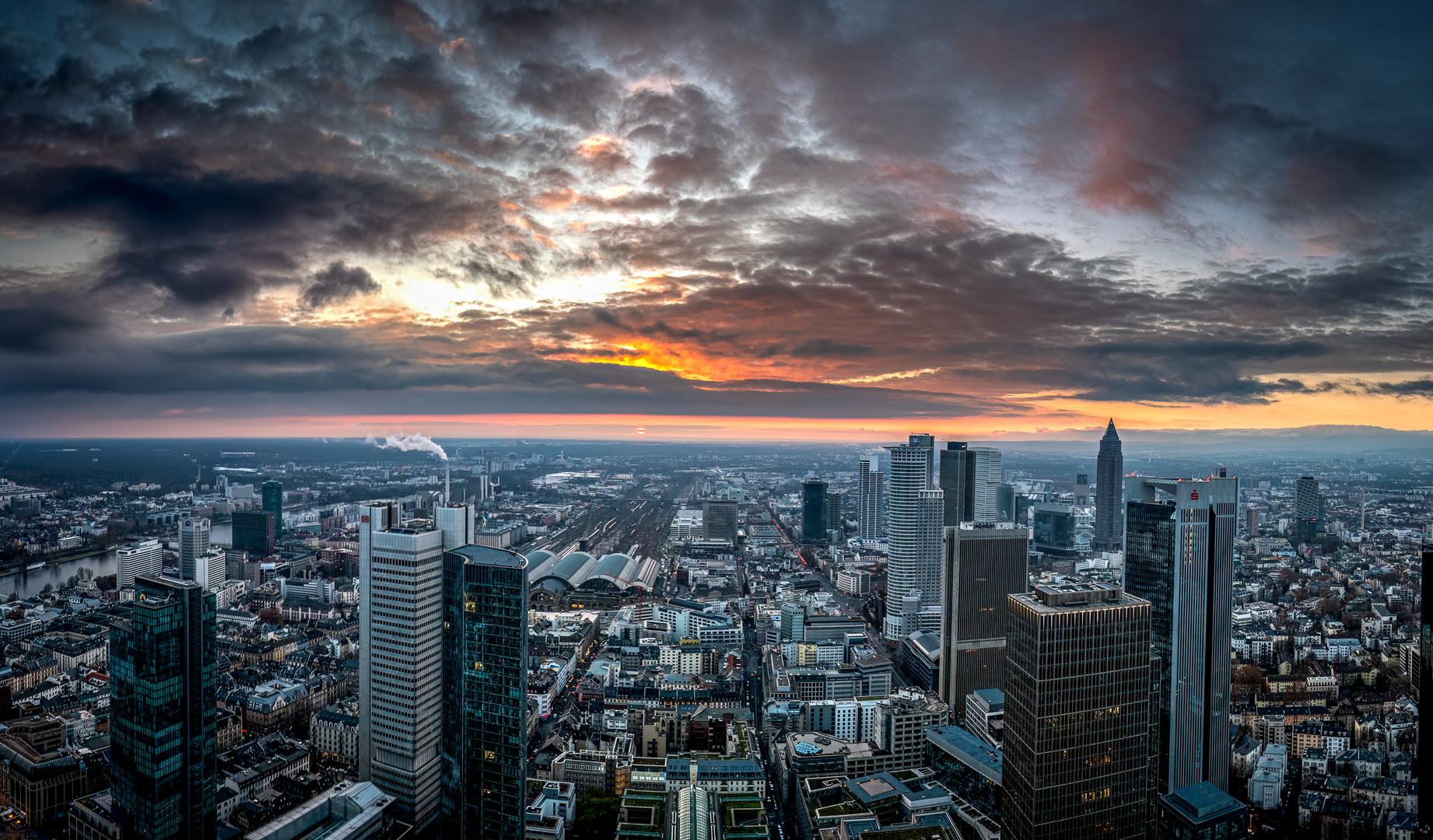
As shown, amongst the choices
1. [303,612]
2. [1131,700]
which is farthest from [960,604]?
[303,612]

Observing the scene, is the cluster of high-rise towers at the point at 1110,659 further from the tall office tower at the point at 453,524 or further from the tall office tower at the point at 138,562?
the tall office tower at the point at 138,562

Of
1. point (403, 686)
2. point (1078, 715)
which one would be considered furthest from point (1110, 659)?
point (403, 686)

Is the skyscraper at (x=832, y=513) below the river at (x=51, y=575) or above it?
above

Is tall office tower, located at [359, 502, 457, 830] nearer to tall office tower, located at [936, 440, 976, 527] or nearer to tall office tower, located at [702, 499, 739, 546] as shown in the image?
tall office tower, located at [936, 440, 976, 527]

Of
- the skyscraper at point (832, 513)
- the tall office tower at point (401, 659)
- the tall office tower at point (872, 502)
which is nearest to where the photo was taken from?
the tall office tower at point (401, 659)

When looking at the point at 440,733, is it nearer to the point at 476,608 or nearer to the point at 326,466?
the point at 476,608

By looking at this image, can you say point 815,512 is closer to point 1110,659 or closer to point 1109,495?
point 1109,495

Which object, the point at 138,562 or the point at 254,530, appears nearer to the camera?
the point at 138,562

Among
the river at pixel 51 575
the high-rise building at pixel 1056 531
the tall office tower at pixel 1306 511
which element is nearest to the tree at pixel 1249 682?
the tall office tower at pixel 1306 511
